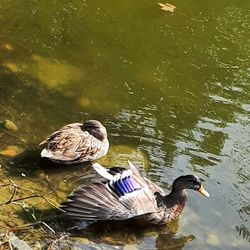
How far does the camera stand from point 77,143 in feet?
21.1

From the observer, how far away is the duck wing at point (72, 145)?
6.18m

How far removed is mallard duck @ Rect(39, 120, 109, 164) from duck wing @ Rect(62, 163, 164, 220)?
66 centimetres

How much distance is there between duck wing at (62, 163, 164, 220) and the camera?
538 cm

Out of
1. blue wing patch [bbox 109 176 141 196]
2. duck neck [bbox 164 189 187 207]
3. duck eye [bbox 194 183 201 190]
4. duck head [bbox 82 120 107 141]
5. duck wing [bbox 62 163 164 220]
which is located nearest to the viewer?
duck wing [bbox 62 163 164 220]

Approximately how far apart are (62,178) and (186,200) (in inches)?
47.3

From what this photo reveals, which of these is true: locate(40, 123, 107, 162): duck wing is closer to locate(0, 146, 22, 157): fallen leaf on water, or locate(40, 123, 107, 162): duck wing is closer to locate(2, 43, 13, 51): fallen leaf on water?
locate(0, 146, 22, 157): fallen leaf on water

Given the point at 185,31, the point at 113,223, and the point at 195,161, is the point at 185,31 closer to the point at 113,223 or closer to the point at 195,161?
the point at 195,161

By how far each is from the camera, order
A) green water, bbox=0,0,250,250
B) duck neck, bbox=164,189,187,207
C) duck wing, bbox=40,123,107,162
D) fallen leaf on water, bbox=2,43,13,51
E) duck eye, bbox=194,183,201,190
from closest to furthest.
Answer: green water, bbox=0,0,250,250, duck neck, bbox=164,189,187,207, duck eye, bbox=194,183,201,190, duck wing, bbox=40,123,107,162, fallen leaf on water, bbox=2,43,13,51

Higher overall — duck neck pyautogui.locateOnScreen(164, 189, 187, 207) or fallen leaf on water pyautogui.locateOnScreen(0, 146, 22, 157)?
duck neck pyautogui.locateOnScreen(164, 189, 187, 207)

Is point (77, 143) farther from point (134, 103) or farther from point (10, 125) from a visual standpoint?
point (134, 103)

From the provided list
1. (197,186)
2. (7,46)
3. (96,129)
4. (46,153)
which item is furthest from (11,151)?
(7,46)

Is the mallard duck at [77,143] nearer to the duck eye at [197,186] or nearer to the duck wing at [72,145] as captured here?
the duck wing at [72,145]

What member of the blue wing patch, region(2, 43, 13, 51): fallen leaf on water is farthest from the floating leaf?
region(2, 43, 13, 51): fallen leaf on water

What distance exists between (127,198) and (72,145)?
112cm
